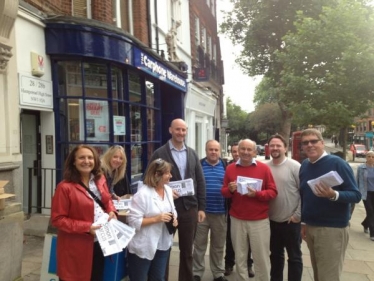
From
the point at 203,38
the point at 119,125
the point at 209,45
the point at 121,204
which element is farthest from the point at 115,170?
the point at 209,45

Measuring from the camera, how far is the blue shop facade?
659 cm

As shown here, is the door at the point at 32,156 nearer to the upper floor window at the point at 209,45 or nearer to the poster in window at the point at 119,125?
the poster in window at the point at 119,125

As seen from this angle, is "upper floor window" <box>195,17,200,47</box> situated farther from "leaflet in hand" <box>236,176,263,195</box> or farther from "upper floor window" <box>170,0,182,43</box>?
"leaflet in hand" <box>236,176,263,195</box>

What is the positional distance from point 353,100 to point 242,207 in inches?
314

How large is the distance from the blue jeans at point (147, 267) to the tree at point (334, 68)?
8.27 meters

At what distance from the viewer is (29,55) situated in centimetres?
602

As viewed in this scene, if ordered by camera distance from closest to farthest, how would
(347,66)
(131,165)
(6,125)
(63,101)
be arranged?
(6,125) < (63,101) < (131,165) < (347,66)

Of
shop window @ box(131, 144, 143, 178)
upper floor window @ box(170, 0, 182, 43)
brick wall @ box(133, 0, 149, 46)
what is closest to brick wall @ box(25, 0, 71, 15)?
brick wall @ box(133, 0, 149, 46)

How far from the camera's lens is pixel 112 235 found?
3.11 meters

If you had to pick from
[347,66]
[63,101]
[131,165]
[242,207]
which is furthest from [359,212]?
[63,101]

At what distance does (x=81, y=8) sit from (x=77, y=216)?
18.9 feet

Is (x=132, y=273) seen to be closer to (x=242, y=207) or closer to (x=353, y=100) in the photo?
(x=242, y=207)

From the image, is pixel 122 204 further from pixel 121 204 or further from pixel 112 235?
pixel 112 235

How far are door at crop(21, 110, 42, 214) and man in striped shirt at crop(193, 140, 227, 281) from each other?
354 centimetres
